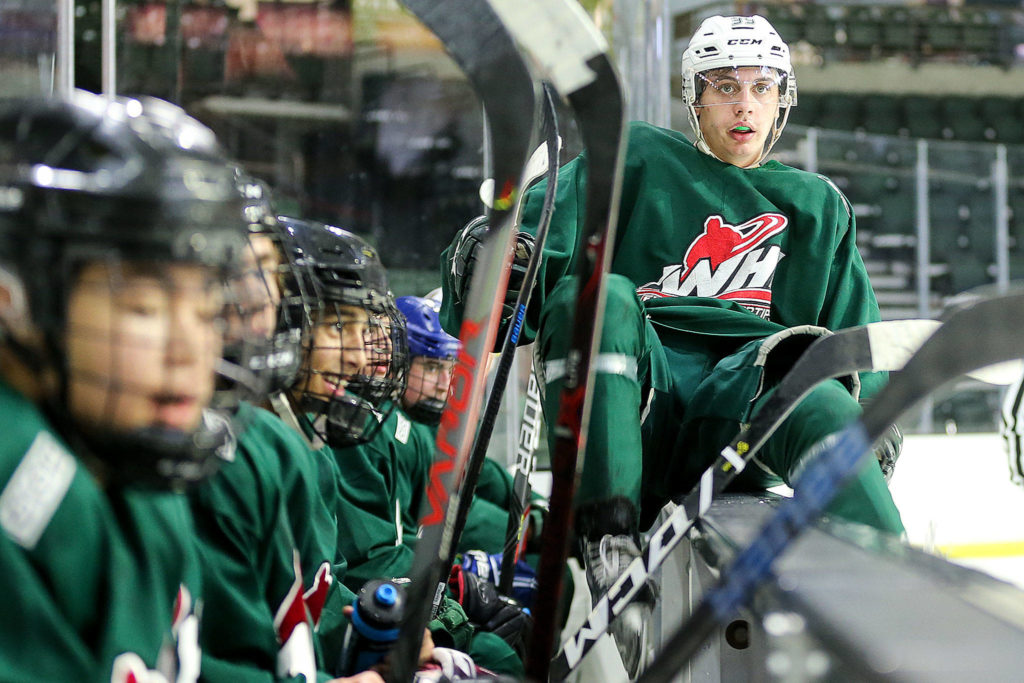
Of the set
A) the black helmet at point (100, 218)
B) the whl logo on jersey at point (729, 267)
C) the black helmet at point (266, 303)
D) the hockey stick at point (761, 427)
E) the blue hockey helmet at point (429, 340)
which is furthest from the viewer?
the blue hockey helmet at point (429, 340)

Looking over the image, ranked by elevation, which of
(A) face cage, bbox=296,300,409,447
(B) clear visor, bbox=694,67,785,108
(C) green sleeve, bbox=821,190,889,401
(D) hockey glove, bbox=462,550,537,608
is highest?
(B) clear visor, bbox=694,67,785,108

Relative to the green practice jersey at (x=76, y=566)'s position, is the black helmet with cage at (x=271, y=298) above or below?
above

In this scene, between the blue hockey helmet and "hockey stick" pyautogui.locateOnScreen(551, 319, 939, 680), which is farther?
the blue hockey helmet

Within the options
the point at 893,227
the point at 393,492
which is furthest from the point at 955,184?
the point at 393,492

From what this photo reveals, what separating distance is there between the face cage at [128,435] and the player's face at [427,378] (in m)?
1.41

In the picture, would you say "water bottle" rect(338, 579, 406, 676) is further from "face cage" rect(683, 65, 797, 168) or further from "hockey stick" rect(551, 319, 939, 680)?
"face cage" rect(683, 65, 797, 168)

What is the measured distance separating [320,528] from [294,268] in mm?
281

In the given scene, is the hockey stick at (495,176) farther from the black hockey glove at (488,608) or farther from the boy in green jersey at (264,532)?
the black hockey glove at (488,608)

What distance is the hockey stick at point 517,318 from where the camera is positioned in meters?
1.29

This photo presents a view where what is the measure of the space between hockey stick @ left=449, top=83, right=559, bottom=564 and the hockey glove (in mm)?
463

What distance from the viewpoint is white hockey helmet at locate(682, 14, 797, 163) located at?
161 centimetres

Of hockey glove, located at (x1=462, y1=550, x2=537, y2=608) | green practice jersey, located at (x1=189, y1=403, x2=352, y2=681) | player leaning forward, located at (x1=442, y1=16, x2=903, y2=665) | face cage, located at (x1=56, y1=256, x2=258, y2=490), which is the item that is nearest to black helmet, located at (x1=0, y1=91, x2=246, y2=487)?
face cage, located at (x1=56, y1=256, x2=258, y2=490)

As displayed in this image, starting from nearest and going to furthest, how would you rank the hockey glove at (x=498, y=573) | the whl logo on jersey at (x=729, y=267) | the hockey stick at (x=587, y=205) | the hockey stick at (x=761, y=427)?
the hockey stick at (x=587, y=205)
the hockey stick at (x=761, y=427)
the whl logo on jersey at (x=729, y=267)
the hockey glove at (x=498, y=573)

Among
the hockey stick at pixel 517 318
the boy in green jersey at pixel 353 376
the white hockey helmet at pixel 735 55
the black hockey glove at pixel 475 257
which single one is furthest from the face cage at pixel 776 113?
the boy in green jersey at pixel 353 376
